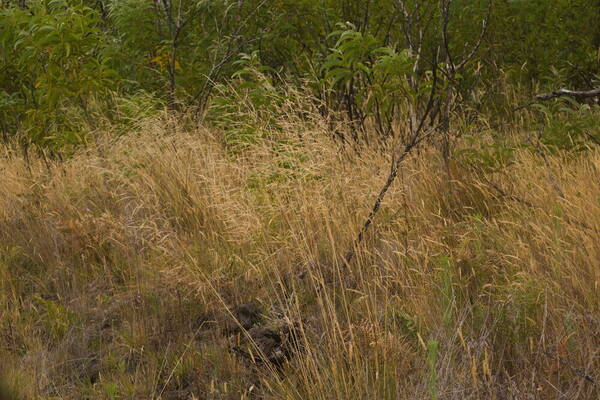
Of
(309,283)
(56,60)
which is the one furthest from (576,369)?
(56,60)

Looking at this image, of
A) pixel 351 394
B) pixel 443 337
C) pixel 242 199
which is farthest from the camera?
pixel 242 199

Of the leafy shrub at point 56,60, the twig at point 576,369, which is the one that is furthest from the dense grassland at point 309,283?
the leafy shrub at point 56,60

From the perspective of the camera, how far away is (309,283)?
331cm

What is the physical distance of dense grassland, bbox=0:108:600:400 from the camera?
2303mm

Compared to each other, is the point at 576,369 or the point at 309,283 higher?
the point at 576,369

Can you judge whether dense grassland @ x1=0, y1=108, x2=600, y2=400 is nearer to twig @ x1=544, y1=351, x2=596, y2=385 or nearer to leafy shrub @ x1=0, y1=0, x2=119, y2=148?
twig @ x1=544, y1=351, x2=596, y2=385

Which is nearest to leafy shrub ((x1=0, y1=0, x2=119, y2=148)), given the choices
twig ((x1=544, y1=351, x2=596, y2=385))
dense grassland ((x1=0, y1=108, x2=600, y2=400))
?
dense grassland ((x1=0, y1=108, x2=600, y2=400))

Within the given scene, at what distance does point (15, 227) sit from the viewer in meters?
4.82

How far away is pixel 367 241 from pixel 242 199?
93 centimetres

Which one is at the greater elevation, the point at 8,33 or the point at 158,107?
the point at 8,33

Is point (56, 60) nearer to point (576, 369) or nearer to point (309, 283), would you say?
point (309, 283)

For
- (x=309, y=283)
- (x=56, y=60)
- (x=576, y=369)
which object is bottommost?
(x=309, y=283)

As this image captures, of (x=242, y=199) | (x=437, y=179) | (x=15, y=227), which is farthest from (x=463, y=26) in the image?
(x=15, y=227)

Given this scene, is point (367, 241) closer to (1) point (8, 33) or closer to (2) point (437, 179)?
(2) point (437, 179)
